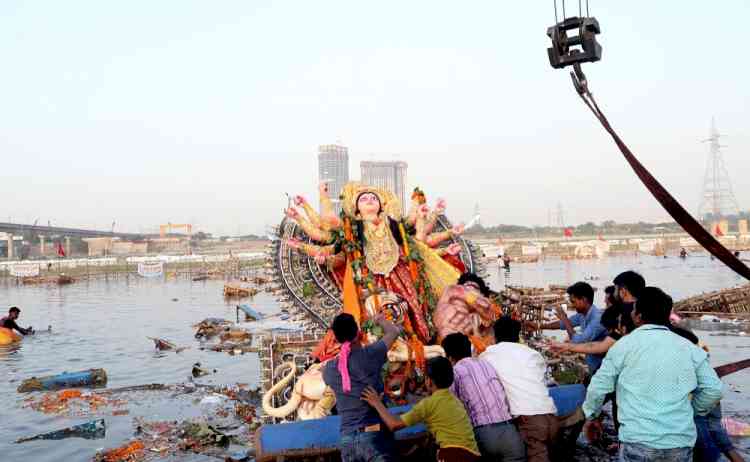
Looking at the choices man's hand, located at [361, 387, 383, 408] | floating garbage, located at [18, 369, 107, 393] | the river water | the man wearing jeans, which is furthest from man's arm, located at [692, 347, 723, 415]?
floating garbage, located at [18, 369, 107, 393]

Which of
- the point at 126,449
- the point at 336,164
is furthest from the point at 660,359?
the point at 336,164

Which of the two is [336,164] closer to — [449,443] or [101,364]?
[101,364]

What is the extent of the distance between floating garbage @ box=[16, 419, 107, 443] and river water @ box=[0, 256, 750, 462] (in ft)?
0.53

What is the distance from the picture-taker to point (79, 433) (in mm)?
9508

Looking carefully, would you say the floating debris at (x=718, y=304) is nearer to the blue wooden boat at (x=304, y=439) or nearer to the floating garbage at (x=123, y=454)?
the blue wooden boat at (x=304, y=439)

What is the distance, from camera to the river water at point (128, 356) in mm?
9664

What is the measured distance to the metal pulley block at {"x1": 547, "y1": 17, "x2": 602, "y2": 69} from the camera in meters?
4.34

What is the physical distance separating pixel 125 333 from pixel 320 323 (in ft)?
51.8

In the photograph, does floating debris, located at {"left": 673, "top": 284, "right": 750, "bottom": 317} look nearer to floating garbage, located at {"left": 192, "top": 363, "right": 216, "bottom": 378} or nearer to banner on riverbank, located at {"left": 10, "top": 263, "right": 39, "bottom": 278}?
floating garbage, located at {"left": 192, "top": 363, "right": 216, "bottom": 378}

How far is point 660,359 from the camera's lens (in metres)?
3.74

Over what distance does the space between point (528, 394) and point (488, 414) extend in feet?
1.42

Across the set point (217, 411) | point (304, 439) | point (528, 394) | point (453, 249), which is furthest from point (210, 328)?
point (528, 394)

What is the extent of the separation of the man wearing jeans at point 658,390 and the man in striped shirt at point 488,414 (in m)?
1.06

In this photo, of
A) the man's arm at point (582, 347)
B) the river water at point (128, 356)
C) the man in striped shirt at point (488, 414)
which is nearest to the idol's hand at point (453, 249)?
the man's arm at point (582, 347)
